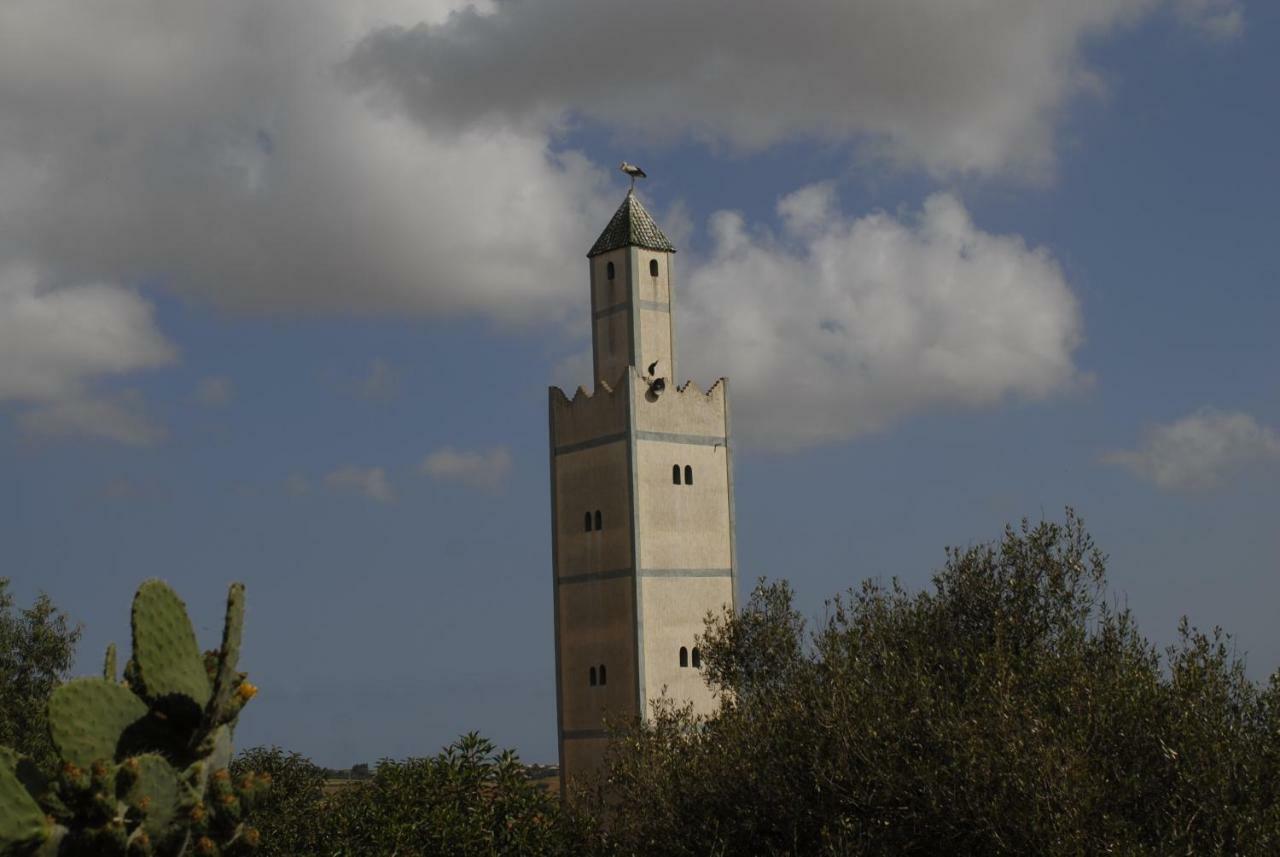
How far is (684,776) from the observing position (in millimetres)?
20844

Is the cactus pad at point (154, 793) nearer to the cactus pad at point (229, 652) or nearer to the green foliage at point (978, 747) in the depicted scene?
the cactus pad at point (229, 652)

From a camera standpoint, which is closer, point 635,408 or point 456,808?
point 456,808

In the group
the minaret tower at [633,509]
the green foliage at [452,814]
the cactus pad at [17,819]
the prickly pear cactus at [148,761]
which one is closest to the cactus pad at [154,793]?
the prickly pear cactus at [148,761]

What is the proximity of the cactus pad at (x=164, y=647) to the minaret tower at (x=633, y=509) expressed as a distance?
71.3 ft

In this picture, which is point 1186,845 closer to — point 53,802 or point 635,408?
point 53,802

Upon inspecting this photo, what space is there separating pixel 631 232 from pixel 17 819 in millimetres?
26865

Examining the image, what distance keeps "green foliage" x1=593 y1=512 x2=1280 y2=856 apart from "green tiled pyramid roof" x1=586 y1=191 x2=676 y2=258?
48.1 ft

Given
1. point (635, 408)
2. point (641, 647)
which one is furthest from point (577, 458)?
point (641, 647)

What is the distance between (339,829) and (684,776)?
15.7 ft

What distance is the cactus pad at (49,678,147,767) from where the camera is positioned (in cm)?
1134

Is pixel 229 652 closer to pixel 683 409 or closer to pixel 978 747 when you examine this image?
pixel 978 747

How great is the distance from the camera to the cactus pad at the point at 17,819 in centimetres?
1080

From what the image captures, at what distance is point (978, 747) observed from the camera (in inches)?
669

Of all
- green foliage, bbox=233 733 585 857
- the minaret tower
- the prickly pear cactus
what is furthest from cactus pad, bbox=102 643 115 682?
the minaret tower
